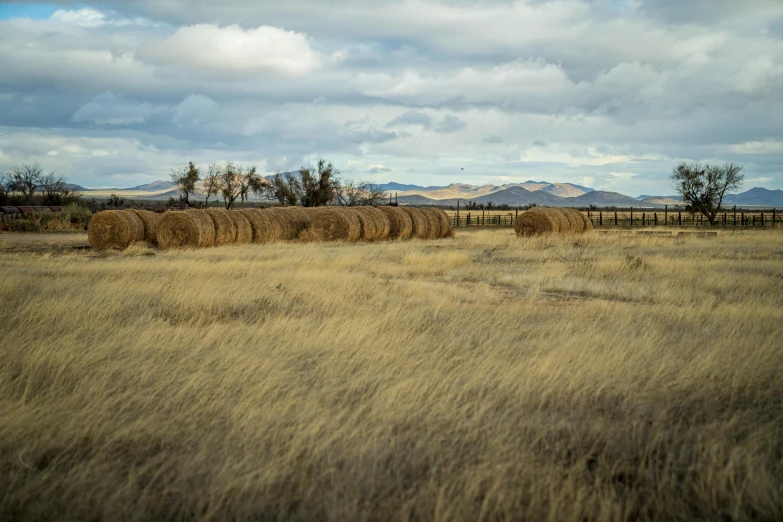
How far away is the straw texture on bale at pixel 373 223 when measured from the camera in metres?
25.6

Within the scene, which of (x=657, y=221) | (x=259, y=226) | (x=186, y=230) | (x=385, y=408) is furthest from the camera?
(x=657, y=221)

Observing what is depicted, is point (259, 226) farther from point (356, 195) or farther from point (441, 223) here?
point (356, 195)

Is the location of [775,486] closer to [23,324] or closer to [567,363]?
[567,363]

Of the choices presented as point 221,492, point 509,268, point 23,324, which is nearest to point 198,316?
point 23,324

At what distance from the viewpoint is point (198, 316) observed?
27.0 feet

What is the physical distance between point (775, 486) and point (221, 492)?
3067mm

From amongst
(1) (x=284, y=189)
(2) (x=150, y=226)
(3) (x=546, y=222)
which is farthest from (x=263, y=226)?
(1) (x=284, y=189)

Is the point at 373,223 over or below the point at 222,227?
over

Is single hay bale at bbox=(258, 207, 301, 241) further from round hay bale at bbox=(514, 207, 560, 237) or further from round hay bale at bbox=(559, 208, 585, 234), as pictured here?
round hay bale at bbox=(559, 208, 585, 234)

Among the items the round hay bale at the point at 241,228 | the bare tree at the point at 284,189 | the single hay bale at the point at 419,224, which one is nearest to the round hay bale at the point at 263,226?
the round hay bale at the point at 241,228

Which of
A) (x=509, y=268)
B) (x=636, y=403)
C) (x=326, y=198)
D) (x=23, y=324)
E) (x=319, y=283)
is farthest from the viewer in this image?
(x=326, y=198)

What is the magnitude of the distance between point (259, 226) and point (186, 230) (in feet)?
10.7

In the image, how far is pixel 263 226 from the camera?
24.3m

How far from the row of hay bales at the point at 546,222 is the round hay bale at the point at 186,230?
13.1 m
